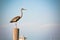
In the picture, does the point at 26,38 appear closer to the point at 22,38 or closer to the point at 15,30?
the point at 22,38

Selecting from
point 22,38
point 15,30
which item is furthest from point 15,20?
point 22,38

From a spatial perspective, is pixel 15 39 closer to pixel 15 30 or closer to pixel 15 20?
pixel 15 30

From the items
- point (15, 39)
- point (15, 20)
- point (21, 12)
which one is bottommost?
point (15, 39)

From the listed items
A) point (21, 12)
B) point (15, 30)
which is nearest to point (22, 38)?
point (21, 12)

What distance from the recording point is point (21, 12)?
10.6 feet

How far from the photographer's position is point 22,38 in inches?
126

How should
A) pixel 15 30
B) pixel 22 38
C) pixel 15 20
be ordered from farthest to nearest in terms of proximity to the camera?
pixel 22 38
pixel 15 20
pixel 15 30

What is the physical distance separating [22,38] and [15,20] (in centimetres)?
57

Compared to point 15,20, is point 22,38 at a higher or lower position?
→ lower

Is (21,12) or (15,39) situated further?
(21,12)

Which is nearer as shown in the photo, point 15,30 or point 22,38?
point 15,30

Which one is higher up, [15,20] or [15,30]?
[15,20]

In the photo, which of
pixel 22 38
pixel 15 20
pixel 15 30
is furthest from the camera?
pixel 22 38

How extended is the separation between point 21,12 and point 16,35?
33.1 inches
